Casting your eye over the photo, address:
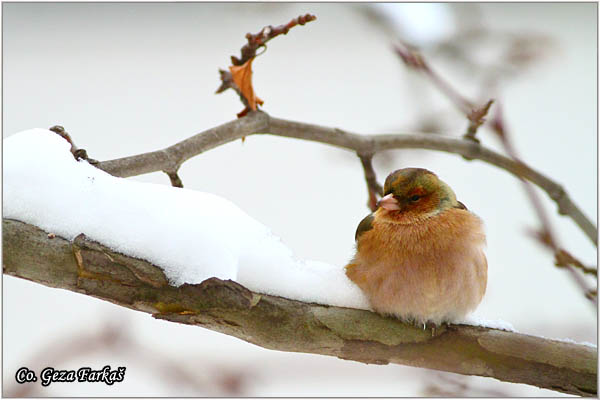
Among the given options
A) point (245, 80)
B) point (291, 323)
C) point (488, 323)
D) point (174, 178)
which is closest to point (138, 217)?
point (174, 178)

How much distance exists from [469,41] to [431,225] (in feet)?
3.70

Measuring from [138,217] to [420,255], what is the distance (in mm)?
806

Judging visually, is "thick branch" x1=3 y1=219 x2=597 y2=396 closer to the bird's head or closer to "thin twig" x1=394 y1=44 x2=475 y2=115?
the bird's head

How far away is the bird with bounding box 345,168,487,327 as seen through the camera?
1.57 meters

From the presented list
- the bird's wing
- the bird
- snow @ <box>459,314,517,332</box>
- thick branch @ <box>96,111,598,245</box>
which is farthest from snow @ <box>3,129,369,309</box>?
snow @ <box>459,314,517,332</box>

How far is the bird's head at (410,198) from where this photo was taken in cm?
177

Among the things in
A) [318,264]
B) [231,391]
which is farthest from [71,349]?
[318,264]

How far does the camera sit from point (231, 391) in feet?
5.71

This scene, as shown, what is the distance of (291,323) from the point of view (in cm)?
139

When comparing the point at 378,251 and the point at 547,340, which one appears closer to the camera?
the point at 547,340

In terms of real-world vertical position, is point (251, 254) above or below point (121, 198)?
below

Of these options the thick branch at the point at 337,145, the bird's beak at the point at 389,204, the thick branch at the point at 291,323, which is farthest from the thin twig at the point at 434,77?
the thick branch at the point at 291,323

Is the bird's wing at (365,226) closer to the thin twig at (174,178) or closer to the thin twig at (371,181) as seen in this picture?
the thin twig at (371,181)

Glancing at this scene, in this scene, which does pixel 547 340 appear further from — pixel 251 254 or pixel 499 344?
pixel 251 254
